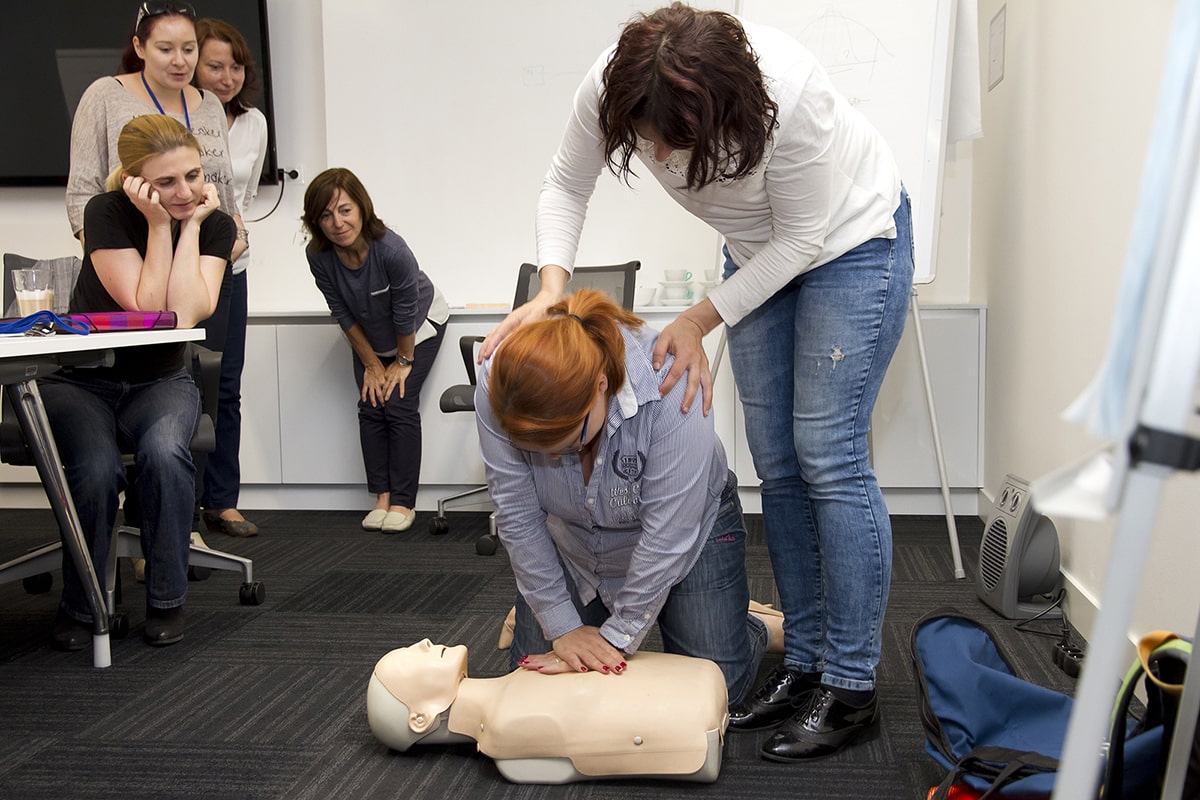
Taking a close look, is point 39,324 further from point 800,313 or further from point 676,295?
point 676,295

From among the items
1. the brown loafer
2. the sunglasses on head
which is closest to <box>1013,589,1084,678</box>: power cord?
the brown loafer

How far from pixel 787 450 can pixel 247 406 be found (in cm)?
266

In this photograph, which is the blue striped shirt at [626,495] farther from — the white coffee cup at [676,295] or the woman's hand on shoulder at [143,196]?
the white coffee cup at [676,295]

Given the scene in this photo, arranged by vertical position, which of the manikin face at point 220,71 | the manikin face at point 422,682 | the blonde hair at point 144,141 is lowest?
the manikin face at point 422,682

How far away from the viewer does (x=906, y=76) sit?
269 centimetres

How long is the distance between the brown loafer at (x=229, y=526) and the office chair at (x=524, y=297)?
23.2 inches

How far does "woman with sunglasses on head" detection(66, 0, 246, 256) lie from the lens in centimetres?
262

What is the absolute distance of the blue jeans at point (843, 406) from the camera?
146 cm

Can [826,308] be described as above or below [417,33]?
below

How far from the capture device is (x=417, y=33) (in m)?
3.89

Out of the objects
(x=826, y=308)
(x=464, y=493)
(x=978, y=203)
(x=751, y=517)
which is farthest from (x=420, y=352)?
(x=826, y=308)

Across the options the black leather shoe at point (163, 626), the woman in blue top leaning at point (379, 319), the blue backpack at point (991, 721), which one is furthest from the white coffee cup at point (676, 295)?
the blue backpack at point (991, 721)

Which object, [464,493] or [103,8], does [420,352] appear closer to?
[464,493]

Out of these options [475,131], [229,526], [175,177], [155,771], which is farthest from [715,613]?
[475,131]
